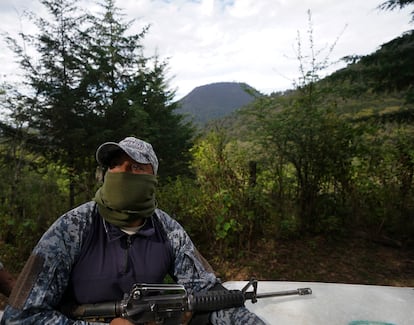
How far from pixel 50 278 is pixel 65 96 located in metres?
5.41

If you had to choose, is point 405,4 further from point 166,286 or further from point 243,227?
point 166,286

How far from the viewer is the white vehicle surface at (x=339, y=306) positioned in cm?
172

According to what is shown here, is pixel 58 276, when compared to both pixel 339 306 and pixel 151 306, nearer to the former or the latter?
pixel 151 306

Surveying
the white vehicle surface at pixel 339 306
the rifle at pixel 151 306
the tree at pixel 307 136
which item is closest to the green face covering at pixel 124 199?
the rifle at pixel 151 306

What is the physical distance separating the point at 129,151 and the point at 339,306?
176cm

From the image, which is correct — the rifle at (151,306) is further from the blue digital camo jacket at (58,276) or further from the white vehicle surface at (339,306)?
the white vehicle surface at (339,306)

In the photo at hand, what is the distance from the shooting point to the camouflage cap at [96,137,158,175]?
53.9 inches

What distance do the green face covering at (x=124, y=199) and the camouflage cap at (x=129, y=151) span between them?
0.09m

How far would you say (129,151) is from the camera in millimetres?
1365

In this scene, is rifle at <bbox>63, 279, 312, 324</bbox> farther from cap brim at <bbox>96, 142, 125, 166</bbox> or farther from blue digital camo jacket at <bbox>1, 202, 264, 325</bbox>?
cap brim at <bbox>96, 142, 125, 166</bbox>

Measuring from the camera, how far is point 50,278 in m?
1.12

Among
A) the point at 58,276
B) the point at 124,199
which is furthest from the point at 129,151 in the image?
the point at 58,276

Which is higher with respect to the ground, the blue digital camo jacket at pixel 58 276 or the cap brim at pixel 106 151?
Result: the cap brim at pixel 106 151

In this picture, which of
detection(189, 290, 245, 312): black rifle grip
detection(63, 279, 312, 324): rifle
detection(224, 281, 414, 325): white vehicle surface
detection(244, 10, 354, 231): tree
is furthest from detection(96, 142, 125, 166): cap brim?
detection(244, 10, 354, 231): tree
